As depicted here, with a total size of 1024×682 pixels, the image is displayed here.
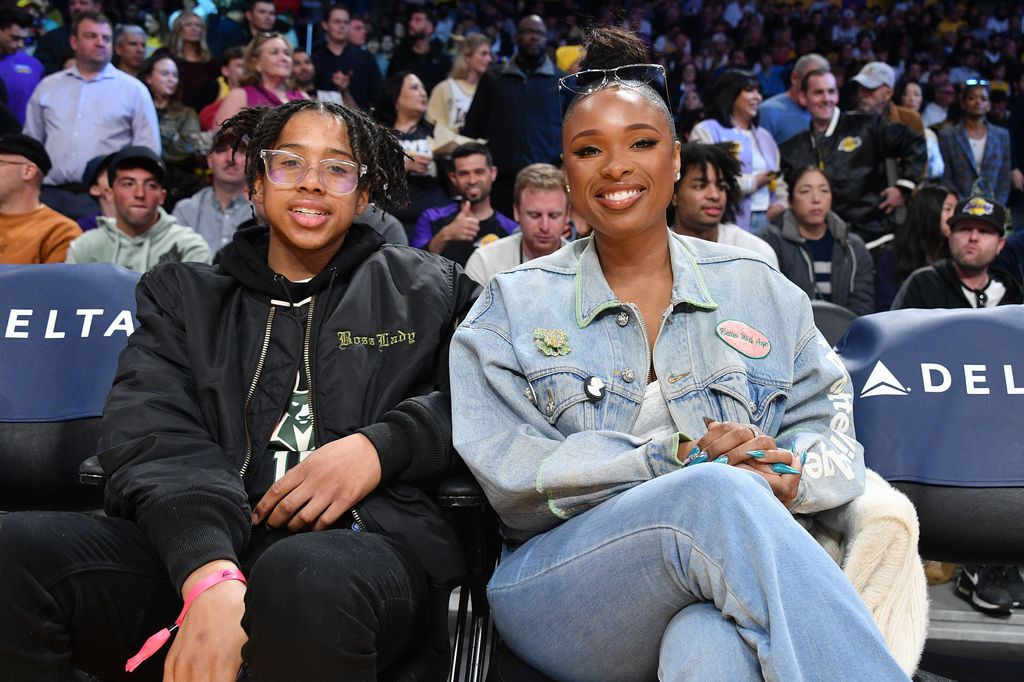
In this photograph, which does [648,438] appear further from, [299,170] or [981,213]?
[981,213]

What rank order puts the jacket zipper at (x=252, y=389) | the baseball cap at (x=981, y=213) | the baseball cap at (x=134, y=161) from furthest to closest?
the baseball cap at (x=981, y=213) → the baseball cap at (x=134, y=161) → the jacket zipper at (x=252, y=389)

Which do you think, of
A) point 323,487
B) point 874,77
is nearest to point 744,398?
point 323,487

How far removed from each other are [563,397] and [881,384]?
0.80m

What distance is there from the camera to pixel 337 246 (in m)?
2.36

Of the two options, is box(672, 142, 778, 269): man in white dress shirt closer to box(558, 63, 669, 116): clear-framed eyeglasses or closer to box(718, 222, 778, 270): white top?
box(718, 222, 778, 270): white top

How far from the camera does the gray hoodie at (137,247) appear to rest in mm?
4410

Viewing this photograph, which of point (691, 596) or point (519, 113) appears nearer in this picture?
point (691, 596)

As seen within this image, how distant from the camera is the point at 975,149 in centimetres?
780

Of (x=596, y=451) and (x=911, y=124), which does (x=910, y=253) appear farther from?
(x=596, y=451)

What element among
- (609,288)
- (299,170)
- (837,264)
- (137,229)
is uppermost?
(299,170)

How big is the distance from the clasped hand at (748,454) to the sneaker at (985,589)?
1850 millimetres

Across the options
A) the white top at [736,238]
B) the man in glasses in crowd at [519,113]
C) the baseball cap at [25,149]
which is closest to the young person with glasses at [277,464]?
the white top at [736,238]

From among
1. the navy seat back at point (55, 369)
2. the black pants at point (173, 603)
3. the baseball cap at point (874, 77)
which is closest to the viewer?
the black pants at point (173, 603)

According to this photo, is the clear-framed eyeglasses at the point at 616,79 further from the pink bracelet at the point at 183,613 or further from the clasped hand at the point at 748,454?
the pink bracelet at the point at 183,613
